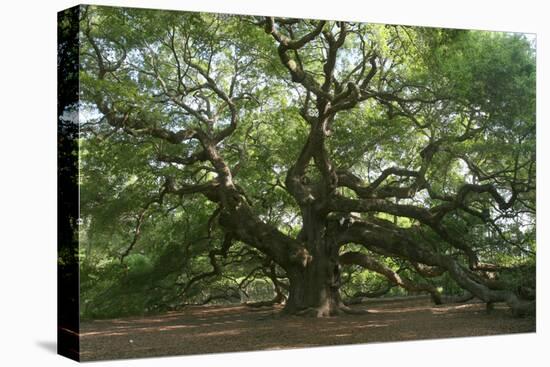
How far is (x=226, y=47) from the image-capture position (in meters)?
12.6

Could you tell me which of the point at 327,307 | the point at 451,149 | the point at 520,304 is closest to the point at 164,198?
the point at 327,307

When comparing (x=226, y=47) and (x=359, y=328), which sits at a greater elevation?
(x=226, y=47)

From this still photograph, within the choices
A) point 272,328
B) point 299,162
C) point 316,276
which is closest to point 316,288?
point 316,276

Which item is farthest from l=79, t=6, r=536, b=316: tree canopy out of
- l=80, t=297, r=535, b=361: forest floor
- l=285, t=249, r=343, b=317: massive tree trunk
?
l=80, t=297, r=535, b=361: forest floor

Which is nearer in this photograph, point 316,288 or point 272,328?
point 272,328

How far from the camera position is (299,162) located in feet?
43.4

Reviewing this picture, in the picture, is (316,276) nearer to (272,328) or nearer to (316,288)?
(316,288)

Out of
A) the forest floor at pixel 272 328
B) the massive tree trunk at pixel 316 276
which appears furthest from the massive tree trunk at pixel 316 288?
the forest floor at pixel 272 328

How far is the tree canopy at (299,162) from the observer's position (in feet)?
39.1

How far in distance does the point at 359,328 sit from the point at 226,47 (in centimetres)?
406

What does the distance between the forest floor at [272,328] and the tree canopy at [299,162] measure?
22 centimetres

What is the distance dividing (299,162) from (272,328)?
7.48ft

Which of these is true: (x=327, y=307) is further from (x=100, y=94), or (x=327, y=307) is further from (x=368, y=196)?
(x=100, y=94)

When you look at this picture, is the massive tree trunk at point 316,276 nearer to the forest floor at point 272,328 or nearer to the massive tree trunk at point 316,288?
the massive tree trunk at point 316,288
